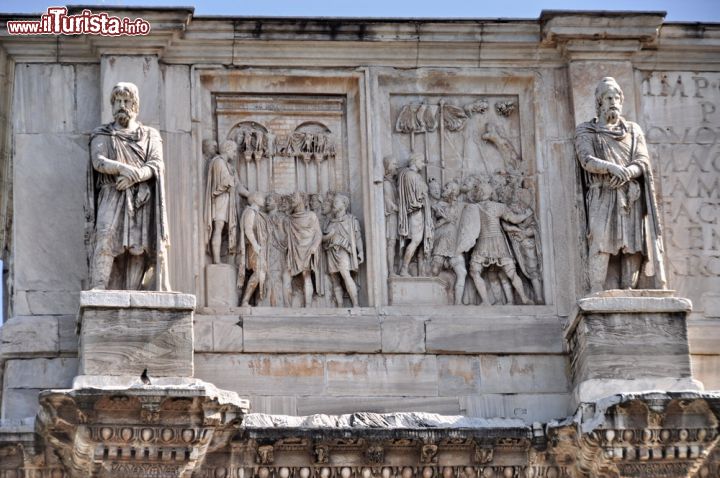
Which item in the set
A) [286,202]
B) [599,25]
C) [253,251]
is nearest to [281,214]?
[286,202]

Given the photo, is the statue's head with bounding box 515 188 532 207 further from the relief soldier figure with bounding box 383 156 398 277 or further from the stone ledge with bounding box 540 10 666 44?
the stone ledge with bounding box 540 10 666 44

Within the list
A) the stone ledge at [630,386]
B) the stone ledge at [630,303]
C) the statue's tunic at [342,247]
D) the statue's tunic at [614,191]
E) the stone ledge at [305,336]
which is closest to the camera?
the stone ledge at [630,386]

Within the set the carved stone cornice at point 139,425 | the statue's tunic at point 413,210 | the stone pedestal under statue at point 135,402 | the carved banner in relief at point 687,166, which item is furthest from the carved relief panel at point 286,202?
the carved banner in relief at point 687,166

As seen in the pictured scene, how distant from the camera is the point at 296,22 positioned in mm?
21922

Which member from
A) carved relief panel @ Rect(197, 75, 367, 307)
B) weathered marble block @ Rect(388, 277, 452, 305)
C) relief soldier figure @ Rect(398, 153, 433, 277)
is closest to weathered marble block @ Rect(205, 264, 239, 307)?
carved relief panel @ Rect(197, 75, 367, 307)

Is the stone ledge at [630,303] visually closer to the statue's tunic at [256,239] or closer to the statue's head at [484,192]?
the statue's head at [484,192]

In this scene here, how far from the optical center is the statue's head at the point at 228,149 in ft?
71.2

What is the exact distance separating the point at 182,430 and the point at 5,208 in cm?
395

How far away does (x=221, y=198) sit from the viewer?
21.5m

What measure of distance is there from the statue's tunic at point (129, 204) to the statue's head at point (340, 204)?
1.59 m

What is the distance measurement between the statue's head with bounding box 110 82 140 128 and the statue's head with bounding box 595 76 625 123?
3.93 meters

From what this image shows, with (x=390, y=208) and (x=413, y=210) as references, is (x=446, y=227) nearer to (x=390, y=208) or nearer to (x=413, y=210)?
(x=413, y=210)

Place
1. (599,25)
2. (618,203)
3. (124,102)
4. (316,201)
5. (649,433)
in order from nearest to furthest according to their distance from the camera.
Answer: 1. (649,433)
2. (124,102)
3. (618,203)
4. (316,201)
5. (599,25)

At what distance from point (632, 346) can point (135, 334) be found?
4.02 metres
